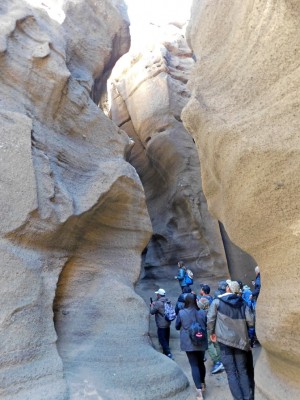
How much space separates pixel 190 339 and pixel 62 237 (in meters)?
2.31

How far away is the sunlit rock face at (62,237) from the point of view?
4223 millimetres

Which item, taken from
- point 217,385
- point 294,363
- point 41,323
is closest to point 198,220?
point 217,385

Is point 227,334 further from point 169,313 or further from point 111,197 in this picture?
point 111,197

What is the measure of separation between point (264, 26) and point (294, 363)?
273 centimetres

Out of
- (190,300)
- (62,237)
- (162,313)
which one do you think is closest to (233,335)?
(190,300)

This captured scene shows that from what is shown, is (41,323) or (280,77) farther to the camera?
(41,323)

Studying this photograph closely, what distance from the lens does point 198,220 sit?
10.5m

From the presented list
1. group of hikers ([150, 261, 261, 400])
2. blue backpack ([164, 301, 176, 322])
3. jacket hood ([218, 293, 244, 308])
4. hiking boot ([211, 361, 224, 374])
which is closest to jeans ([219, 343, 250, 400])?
group of hikers ([150, 261, 261, 400])

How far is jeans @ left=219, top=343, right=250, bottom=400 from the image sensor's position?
3721 millimetres

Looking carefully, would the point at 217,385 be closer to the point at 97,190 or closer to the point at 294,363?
the point at 294,363

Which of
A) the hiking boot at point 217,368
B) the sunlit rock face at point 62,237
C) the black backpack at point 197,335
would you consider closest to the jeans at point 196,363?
the black backpack at point 197,335

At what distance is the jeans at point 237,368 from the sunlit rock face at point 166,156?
20.8 feet

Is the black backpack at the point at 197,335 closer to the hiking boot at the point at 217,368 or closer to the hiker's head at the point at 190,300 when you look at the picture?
the hiker's head at the point at 190,300

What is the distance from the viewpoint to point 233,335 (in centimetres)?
371
